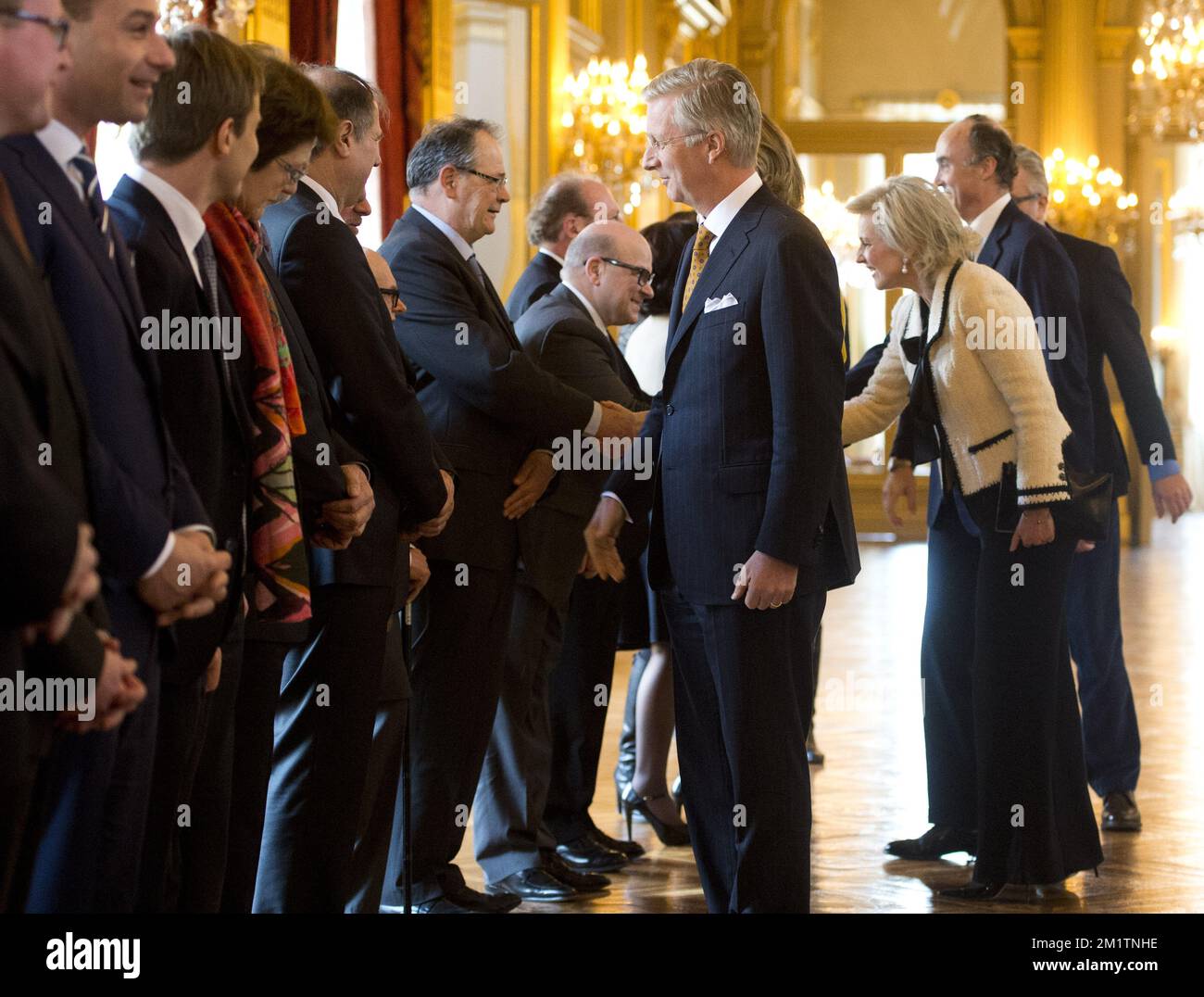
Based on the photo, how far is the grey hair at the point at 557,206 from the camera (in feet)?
15.5

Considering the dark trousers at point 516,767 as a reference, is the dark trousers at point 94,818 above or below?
above

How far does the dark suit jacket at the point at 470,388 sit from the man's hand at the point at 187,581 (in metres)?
1.62

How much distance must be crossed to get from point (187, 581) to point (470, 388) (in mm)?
1733

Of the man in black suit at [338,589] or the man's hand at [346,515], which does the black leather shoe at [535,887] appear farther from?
the man's hand at [346,515]

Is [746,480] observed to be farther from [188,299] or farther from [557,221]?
[557,221]

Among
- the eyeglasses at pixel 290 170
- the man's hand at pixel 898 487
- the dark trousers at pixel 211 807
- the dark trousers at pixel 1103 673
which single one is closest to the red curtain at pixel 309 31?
the man's hand at pixel 898 487

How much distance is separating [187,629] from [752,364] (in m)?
1.27

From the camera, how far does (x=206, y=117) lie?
2312 mm

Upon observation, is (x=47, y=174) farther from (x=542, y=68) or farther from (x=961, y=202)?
(x=542, y=68)

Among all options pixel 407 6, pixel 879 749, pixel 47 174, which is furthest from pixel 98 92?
pixel 407 6

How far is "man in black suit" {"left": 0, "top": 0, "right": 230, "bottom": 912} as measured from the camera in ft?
6.36

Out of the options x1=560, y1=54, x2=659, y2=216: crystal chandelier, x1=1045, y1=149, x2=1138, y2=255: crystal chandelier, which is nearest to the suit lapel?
x1=560, y1=54, x2=659, y2=216: crystal chandelier

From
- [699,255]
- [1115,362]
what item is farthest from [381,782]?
[1115,362]

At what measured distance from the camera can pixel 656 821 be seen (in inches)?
182
